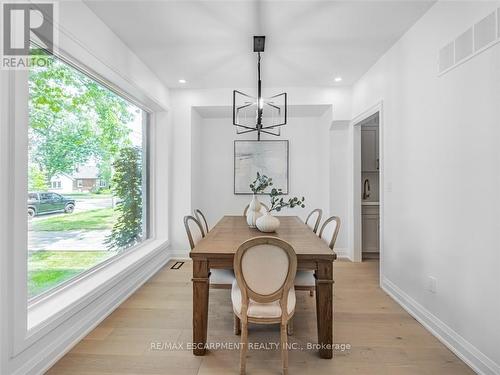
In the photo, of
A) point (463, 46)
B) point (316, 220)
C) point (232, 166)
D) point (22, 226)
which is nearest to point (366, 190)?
point (316, 220)

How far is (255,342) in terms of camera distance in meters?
2.10

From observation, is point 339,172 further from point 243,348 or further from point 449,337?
point 243,348

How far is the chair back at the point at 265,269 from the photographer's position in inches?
65.7

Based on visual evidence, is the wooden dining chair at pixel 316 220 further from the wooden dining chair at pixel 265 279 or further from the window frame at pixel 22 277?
the window frame at pixel 22 277

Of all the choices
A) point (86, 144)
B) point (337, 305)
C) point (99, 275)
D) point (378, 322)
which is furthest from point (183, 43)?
point (378, 322)

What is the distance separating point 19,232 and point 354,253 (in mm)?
4039

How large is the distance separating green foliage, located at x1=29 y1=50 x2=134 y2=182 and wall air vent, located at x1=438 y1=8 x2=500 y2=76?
118 inches

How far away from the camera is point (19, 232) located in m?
1.60

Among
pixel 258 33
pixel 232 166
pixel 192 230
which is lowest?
pixel 192 230

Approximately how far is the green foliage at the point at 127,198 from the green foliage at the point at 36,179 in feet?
3.36

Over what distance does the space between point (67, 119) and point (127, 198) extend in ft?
4.47

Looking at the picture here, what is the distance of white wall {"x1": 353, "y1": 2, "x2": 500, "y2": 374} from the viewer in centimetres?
173

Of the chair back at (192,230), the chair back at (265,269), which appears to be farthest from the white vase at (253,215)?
the chair back at (265,269)

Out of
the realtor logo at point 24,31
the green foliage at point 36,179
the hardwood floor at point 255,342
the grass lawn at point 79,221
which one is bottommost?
the hardwood floor at point 255,342
